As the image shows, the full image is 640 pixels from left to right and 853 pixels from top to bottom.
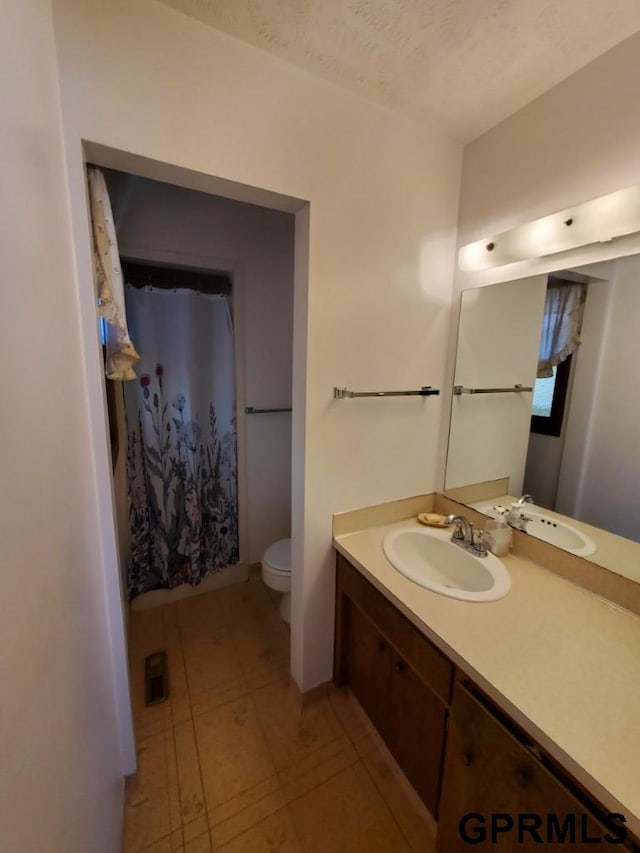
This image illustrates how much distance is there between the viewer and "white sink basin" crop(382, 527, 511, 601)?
1.14 m

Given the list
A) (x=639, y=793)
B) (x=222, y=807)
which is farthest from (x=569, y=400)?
(x=222, y=807)

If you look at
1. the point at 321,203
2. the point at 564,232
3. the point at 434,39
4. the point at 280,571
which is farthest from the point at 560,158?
the point at 280,571

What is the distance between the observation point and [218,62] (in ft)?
3.25

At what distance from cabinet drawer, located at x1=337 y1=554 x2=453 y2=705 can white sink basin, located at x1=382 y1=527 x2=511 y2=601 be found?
0.14m

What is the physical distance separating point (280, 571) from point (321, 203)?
1.72 metres

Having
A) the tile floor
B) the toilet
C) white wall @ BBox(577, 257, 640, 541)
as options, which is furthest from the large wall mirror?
the tile floor

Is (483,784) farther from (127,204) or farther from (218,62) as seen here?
(127,204)

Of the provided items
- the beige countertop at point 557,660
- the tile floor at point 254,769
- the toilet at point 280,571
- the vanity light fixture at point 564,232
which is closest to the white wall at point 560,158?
the vanity light fixture at point 564,232

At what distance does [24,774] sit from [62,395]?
638 mm

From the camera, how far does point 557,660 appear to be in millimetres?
870

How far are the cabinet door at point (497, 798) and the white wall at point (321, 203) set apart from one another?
26.8 inches

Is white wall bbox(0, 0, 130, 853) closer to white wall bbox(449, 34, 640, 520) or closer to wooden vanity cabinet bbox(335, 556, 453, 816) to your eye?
wooden vanity cabinet bbox(335, 556, 453, 816)

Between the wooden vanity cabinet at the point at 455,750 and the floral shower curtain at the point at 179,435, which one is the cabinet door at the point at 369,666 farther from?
the floral shower curtain at the point at 179,435

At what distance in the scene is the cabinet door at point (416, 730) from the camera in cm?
104
